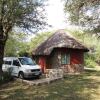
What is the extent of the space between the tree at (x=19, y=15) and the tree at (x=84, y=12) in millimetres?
3027

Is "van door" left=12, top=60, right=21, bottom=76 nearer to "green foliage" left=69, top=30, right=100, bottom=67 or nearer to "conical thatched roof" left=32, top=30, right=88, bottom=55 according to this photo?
"conical thatched roof" left=32, top=30, right=88, bottom=55

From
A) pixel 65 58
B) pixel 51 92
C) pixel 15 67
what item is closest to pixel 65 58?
pixel 65 58

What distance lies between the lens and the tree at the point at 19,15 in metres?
23.1

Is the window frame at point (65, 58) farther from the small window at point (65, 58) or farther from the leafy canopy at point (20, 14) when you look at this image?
the leafy canopy at point (20, 14)

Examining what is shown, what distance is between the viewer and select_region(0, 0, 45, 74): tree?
75.9 ft

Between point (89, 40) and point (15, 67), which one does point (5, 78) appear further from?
point (89, 40)

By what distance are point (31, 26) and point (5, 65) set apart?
615 cm

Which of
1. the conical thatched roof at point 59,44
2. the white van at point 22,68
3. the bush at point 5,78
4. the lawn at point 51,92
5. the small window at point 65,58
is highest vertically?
the conical thatched roof at point 59,44

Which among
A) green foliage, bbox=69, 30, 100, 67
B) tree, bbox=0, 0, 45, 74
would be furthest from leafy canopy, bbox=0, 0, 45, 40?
green foliage, bbox=69, 30, 100, 67

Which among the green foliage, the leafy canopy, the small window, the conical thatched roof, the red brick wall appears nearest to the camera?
the leafy canopy

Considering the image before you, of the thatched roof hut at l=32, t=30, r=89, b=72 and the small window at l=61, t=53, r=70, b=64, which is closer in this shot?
the thatched roof hut at l=32, t=30, r=89, b=72

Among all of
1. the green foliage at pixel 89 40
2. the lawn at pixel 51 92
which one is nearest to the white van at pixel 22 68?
the lawn at pixel 51 92

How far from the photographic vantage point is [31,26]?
86.3ft

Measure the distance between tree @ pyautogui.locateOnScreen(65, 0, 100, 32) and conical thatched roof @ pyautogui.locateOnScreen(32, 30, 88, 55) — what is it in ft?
19.0
